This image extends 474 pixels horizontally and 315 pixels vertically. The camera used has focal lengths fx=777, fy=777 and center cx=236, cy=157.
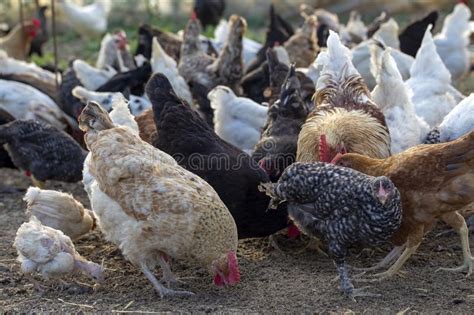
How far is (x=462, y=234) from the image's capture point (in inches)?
204

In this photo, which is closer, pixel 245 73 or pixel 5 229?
pixel 5 229

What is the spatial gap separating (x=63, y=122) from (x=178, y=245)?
13.1ft

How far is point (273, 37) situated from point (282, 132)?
4.22 metres

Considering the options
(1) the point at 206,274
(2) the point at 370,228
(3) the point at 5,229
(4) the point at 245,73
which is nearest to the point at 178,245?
(1) the point at 206,274

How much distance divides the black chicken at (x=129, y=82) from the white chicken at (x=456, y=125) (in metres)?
3.65

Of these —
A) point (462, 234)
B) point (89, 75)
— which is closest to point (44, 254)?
point (462, 234)

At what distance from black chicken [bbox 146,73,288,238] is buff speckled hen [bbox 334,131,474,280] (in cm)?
93

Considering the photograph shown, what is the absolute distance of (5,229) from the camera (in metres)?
6.39

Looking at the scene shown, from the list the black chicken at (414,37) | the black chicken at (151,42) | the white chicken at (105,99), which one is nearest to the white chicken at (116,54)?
the black chicken at (151,42)

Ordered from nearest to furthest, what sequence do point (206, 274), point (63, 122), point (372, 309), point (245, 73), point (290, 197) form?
1. point (372, 309)
2. point (290, 197)
3. point (206, 274)
4. point (63, 122)
5. point (245, 73)

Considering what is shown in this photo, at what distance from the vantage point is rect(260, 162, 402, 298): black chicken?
4.55 metres

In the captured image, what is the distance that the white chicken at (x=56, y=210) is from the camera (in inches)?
229

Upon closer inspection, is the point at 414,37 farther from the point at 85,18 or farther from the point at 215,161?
the point at 85,18

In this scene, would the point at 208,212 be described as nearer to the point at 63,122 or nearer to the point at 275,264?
the point at 275,264
